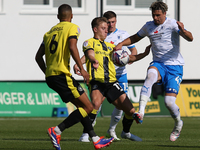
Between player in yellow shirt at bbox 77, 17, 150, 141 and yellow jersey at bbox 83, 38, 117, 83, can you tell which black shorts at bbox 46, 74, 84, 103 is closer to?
player in yellow shirt at bbox 77, 17, 150, 141

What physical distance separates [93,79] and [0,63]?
1055 cm

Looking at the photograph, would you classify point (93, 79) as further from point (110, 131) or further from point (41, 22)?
point (41, 22)

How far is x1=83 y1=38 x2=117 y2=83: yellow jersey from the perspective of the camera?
6.89 meters

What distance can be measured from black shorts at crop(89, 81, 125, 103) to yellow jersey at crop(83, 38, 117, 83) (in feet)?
0.24

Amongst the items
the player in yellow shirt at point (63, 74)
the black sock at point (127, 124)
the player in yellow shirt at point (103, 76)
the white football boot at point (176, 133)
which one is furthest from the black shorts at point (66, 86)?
the white football boot at point (176, 133)

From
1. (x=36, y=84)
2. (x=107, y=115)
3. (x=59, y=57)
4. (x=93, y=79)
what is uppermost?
(x=59, y=57)

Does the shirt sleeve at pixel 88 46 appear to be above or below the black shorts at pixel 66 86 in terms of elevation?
above

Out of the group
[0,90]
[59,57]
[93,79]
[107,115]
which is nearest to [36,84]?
[0,90]

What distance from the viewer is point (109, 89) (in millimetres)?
6836

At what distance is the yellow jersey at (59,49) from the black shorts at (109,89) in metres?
1.14

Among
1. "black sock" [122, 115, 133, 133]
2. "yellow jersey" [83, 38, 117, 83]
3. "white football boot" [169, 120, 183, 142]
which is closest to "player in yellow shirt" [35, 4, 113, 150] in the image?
"yellow jersey" [83, 38, 117, 83]

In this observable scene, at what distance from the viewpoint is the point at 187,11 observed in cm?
1728

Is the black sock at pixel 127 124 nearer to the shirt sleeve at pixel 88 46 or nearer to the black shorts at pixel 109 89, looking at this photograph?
the black shorts at pixel 109 89

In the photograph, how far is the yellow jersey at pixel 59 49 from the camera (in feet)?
19.0
